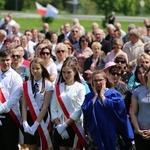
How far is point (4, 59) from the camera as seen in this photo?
31.2 feet

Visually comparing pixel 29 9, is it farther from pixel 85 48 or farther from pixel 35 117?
pixel 35 117

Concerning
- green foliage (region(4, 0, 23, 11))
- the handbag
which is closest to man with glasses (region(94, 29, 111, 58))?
the handbag

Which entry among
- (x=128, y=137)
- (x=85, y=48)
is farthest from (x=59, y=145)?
(x=85, y=48)

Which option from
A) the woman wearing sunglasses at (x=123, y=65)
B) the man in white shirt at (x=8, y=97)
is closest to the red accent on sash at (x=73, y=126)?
the man in white shirt at (x=8, y=97)

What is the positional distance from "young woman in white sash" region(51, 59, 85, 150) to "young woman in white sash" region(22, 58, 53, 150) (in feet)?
0.69

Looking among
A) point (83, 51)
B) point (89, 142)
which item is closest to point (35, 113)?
point (89, 142)

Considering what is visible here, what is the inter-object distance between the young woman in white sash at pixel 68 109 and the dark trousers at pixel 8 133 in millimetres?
762

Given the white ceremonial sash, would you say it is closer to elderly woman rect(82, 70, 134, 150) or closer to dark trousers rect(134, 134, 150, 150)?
elderly woman rect(82, 70, 134, 150)

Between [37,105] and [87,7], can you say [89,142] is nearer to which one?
[37,105]

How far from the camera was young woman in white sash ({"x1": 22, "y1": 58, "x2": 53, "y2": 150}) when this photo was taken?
9.31m

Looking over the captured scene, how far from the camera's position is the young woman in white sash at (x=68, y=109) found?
9.05m

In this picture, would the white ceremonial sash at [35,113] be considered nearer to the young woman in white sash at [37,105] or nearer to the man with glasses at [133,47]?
the young woman in white sash at [37,105]

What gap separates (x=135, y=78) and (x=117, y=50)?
3.82 metres

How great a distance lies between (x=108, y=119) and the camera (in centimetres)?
855
